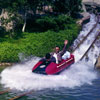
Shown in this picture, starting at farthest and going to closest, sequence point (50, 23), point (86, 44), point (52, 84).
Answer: point (50, 23), point (86, 44), point (52, 84)

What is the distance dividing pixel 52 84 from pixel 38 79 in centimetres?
89

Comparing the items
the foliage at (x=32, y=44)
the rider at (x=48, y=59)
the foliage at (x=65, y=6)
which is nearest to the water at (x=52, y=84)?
the rider at (x=48, y=59)

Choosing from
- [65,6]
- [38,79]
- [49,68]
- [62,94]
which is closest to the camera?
[62,94]

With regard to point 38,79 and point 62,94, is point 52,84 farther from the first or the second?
point 62,94

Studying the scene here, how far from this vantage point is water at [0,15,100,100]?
11555mm

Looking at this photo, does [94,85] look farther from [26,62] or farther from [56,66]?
[26,62]

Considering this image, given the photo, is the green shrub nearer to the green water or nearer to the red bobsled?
the red bobsled

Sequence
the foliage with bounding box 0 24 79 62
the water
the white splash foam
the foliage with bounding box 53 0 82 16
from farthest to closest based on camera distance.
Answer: the foliage with bounding box 53 0 82 16 < the foliage with bounding box 0 24 79 62 < the white splash foam < the water

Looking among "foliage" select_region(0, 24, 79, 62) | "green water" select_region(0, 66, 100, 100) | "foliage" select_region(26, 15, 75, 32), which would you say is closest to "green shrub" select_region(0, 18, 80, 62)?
"foliage" select_region(0, 24, 79, 62)

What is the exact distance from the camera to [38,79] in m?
13.1

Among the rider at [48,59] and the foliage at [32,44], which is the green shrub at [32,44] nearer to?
the foliage at [32,44]

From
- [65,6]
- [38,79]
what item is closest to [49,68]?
[38,79]

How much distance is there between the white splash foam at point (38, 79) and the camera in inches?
498

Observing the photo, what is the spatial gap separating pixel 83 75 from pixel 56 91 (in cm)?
375
